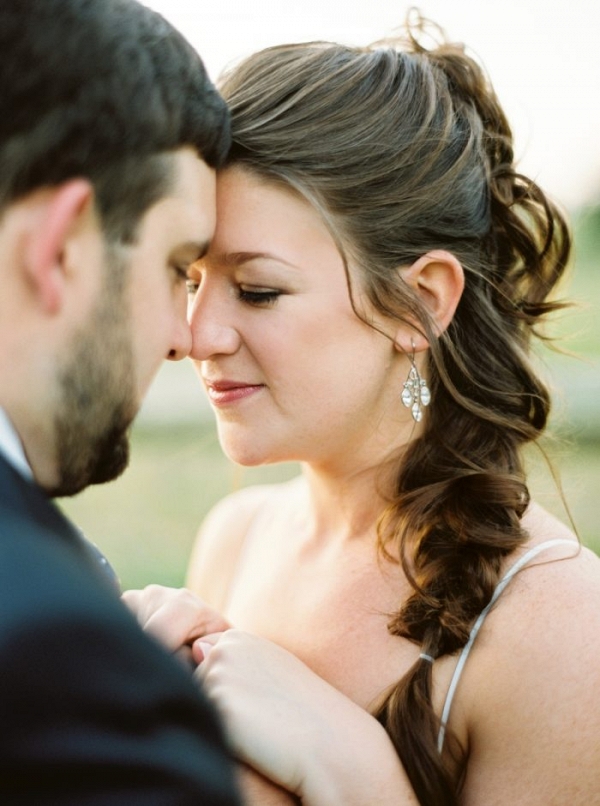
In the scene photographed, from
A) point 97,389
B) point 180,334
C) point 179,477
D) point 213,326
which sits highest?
point 97,389

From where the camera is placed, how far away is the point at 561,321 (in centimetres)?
324

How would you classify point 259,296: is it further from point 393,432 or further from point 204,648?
point 204,648

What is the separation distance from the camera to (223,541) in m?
3.56

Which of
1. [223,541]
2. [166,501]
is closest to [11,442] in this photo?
[223,541]

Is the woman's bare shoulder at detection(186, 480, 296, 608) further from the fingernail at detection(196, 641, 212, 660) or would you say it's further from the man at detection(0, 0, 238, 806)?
the man at detection(0, 0, 238, 806)

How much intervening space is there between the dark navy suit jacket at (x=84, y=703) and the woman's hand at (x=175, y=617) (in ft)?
3.92

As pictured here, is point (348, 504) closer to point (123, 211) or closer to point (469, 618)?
point (469, 618)

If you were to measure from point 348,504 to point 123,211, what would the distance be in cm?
150

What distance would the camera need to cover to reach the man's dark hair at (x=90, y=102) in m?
1.59

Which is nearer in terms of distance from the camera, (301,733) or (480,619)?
(301,733)

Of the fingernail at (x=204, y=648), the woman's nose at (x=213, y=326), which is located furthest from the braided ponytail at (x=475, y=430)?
the woman's nose at (x=213, y=326)

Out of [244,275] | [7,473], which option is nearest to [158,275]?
[7,473]

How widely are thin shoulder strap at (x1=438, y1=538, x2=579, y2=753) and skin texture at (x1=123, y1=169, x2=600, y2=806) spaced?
2 centimetres

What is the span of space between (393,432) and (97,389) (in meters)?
1.35
